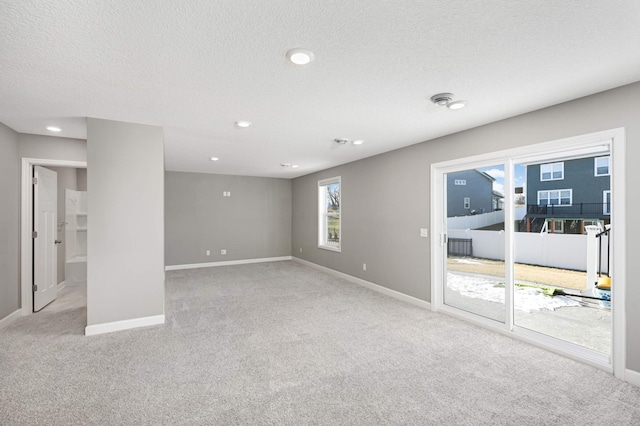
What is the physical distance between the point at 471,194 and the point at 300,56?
9.67 ft

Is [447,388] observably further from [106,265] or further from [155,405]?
[106,265]

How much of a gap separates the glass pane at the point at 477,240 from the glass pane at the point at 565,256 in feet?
0.67

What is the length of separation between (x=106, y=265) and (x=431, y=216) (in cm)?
399

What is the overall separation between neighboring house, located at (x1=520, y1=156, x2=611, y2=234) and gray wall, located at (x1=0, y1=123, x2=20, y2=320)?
6.00m

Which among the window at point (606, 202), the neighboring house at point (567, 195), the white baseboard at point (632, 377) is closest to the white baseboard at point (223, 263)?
the neighboring house at point (567, 195)

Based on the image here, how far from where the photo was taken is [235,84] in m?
2.40

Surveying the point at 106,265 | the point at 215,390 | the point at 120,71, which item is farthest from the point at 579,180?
the point at 106,265

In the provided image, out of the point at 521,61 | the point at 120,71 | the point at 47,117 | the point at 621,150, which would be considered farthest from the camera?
the point at 47,117

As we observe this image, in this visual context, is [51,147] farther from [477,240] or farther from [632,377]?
[632,377]

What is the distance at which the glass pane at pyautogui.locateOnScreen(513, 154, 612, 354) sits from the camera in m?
3.16

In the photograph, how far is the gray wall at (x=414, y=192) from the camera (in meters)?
2.36

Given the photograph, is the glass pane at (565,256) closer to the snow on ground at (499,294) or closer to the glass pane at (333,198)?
the snow on ground at (499,294)

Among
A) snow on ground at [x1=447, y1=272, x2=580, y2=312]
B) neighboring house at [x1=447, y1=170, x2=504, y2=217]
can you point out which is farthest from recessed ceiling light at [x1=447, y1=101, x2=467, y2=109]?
snow on ground at [x1=447, y1=272, x2=580, y2=312]

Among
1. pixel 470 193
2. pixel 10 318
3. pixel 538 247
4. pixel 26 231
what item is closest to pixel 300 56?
pixel 470 193
